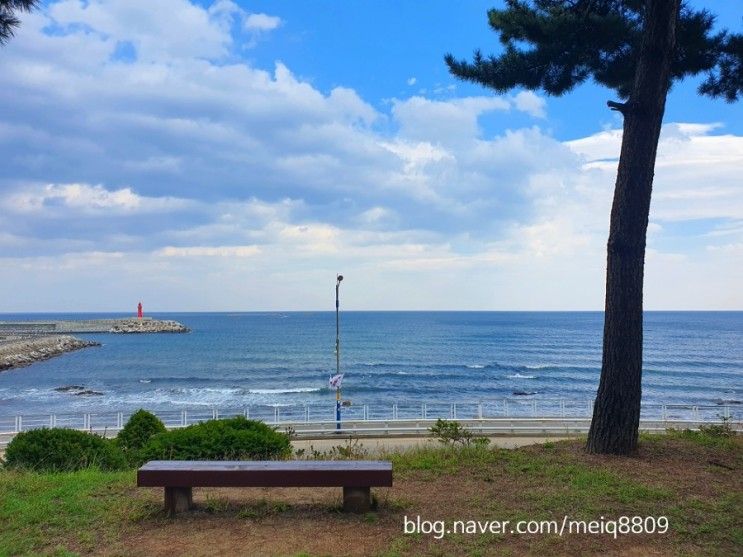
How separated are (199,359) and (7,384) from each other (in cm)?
2078

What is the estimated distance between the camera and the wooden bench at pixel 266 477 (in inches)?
183

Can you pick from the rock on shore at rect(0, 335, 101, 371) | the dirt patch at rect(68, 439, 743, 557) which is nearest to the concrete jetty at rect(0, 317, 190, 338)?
the rock on shore at rect(0, 335, 101, 371)

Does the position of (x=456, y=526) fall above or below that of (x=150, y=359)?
above

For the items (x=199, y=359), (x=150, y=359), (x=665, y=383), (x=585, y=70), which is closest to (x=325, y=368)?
(x=199, y=359)

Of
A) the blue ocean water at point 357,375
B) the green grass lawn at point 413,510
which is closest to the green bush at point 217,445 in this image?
the green grass lawn at point 413,510

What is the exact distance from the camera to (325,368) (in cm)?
5159

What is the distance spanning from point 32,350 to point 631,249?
68.7 meters

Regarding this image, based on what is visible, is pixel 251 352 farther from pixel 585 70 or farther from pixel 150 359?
pixel 585 70

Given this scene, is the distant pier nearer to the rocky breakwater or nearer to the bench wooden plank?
the rocky breakwater

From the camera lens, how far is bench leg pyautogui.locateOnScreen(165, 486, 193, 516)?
4.94m

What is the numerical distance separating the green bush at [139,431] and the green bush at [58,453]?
2.90m

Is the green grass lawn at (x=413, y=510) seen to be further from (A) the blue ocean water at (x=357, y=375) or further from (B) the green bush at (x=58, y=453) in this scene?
(A) the blue ocean water at (x=357, y=375)

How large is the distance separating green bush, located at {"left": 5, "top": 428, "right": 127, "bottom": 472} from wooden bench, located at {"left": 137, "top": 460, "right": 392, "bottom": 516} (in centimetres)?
315

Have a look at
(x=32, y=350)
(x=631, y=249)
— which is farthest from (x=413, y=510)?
(x=32, y=350)
